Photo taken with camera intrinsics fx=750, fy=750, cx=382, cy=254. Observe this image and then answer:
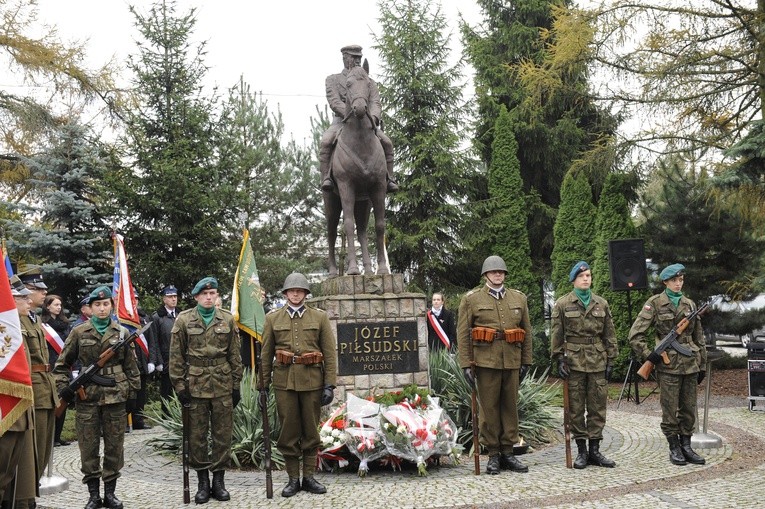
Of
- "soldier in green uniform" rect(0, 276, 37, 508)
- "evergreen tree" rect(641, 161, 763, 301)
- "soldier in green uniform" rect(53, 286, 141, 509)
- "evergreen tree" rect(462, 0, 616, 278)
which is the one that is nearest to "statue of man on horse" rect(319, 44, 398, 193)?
"soldier in green uniform" rect(53, 286, 141, 509)

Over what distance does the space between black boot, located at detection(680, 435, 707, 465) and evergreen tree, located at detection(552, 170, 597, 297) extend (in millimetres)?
10231

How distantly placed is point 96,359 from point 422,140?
13409 mm

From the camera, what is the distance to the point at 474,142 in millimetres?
20156

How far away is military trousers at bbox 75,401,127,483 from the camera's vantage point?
21.0ft

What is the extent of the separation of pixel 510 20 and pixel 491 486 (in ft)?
59.9

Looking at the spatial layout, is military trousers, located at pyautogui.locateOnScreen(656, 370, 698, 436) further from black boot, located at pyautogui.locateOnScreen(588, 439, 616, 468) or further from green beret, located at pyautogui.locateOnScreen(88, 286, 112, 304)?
green beret, located at pyautogui.locateOnScreen(88, 286, 112, 304)

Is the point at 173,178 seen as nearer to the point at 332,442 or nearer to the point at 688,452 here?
the point at 332,442

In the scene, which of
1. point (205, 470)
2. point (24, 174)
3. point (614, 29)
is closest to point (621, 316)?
point (614, 29)

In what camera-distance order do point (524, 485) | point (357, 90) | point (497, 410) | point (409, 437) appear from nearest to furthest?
1. point (524, 485)
2. point (409, 437)
3. point (497, 410)
4. point (357, 90)

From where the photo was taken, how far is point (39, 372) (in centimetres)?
609

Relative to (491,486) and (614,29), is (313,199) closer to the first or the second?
(614,29)

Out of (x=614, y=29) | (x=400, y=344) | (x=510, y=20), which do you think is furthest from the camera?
(x=510, y=20)

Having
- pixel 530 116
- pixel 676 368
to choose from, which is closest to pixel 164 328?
pixel 676 368

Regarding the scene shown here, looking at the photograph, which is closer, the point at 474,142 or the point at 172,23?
the point at 172,23
